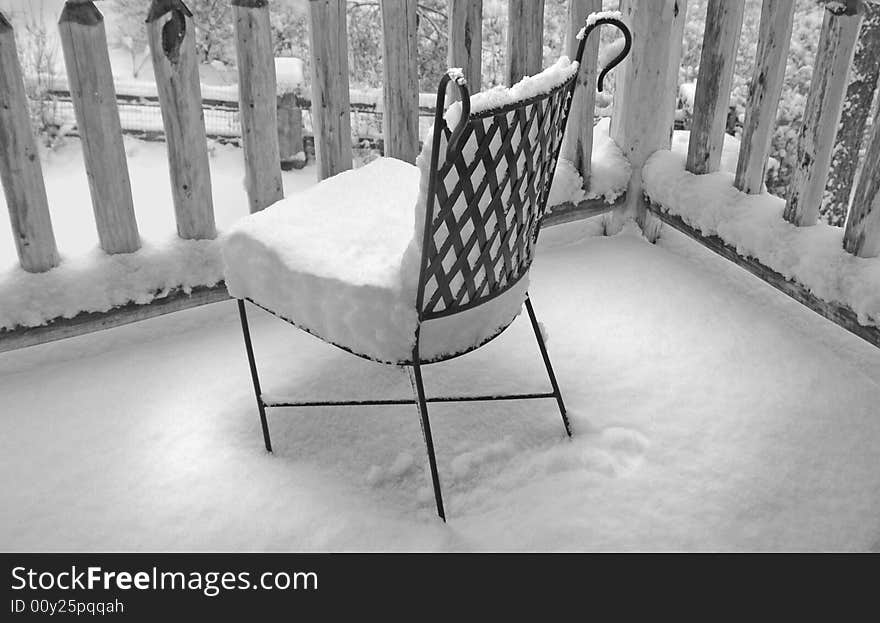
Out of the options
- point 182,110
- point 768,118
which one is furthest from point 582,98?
point 182,110

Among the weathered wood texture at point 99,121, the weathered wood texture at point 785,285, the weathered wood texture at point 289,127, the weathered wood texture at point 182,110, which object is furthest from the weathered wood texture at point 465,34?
the weathered wood texture at point 289,127

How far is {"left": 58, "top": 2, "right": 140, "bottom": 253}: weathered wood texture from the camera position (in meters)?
2.13

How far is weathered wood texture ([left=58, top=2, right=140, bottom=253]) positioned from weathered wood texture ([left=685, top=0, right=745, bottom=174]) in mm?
1759

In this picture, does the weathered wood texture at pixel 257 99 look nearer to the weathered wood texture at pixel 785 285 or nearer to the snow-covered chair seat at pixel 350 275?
the snow-covered chair seat at pixel 350 275

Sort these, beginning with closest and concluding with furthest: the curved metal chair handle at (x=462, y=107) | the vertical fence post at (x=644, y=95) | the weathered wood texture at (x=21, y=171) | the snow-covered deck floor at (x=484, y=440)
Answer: the curved metal chair handle at (x=462, y=107), the snow-covered deck floor at (x=484, y=440), the weathered wood texture at (x=21, y=171), the vertical fence post at (x=644, y=95)

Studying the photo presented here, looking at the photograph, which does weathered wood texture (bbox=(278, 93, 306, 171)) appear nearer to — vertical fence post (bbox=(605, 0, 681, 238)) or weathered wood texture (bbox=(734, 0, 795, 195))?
vertical fence post (bbox=(605, 0, 681, 238))

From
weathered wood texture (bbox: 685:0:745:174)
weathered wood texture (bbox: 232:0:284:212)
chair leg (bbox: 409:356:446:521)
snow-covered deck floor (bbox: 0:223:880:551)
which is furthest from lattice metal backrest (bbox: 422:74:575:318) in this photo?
weathered wood texture (bbox: 685:0:745:174)

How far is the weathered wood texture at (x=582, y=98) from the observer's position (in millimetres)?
2748

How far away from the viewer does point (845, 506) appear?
190 cm

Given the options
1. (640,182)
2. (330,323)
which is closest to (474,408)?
(330,323)

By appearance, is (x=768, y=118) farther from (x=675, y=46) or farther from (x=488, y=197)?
(x=488, y=197)

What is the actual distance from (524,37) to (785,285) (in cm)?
112

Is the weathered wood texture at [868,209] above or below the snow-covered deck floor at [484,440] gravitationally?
above

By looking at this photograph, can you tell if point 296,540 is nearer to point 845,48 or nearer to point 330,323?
point 330,323
